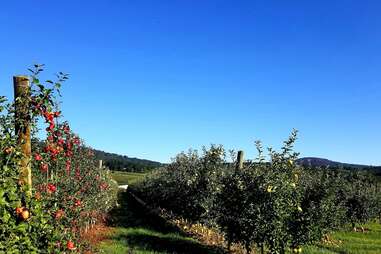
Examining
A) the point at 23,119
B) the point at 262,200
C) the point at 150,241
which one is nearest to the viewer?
the point at 23,119

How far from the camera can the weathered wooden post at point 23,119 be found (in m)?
6.24

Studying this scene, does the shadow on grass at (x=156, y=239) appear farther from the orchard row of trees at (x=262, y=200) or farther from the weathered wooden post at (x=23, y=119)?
the weathered wooden post at (x=23, y=119)

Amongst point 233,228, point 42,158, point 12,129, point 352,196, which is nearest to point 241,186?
point 233,228

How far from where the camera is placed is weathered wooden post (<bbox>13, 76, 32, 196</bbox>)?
6.24m

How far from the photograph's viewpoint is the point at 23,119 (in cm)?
639

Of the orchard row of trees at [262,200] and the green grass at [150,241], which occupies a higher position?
the orchard row of trees at [262,200]

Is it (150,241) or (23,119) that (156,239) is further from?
(23,119)

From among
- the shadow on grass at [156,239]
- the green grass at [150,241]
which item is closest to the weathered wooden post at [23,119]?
the green grass at [150,241]

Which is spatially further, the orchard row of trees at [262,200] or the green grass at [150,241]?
the green grass at [150,241]

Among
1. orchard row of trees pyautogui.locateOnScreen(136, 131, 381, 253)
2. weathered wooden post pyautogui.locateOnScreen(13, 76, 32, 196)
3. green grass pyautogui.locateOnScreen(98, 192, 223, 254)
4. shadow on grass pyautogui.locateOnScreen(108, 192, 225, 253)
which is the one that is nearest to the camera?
weathered wooden post pyautogui.locateOnScreen(13, 76, 32, 196)

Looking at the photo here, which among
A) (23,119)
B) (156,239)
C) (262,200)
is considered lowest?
(156,239)

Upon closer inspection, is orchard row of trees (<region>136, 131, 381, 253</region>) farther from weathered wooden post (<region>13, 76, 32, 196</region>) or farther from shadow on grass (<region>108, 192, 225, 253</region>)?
weathered wooden post (<region>13, 76, 32, 196</region>)

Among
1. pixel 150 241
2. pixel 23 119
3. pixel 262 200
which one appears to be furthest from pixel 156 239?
pixel 23 119

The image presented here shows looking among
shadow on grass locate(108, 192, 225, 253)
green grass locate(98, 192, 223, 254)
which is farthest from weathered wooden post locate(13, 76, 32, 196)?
shadow on grass locate(108, 192, 225, 253)
